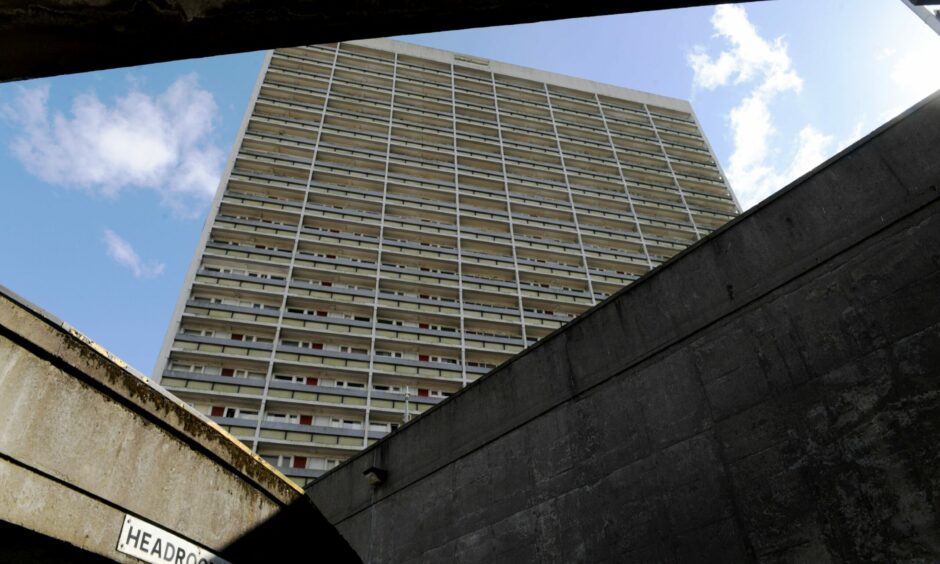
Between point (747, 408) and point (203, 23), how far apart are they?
6471mm

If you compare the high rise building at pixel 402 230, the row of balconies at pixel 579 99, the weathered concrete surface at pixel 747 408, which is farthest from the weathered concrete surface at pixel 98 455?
the row of balconies at pixel 579 99

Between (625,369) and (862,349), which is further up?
(625,369)

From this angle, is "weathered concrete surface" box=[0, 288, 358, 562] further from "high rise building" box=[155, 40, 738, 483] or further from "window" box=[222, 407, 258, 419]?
"window" box=[222, 407, 258, 419]

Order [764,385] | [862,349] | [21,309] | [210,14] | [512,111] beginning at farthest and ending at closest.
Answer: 1. [512,111]
2. [764,385]
3. [862,349]
4. [21,309]
5. [210,14]

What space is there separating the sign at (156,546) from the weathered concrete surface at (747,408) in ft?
14.6

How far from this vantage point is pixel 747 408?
671cm

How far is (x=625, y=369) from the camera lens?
786 cm

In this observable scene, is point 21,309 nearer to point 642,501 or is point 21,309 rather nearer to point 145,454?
point 145,454

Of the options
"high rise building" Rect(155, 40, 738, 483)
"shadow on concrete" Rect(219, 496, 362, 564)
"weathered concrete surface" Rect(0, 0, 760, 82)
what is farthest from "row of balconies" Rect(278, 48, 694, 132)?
"weathered concrete surface" Rect(0, 0, 760, 82)

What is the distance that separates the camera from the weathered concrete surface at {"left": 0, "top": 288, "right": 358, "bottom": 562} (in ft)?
11.1

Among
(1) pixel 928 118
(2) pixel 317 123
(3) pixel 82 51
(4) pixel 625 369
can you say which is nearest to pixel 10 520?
(3) pixel 82 51

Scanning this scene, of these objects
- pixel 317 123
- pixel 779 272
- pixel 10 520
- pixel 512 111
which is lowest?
pixel 10 520

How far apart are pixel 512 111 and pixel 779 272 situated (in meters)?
42.4

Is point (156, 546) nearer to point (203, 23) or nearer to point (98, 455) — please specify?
point (98, 455)
